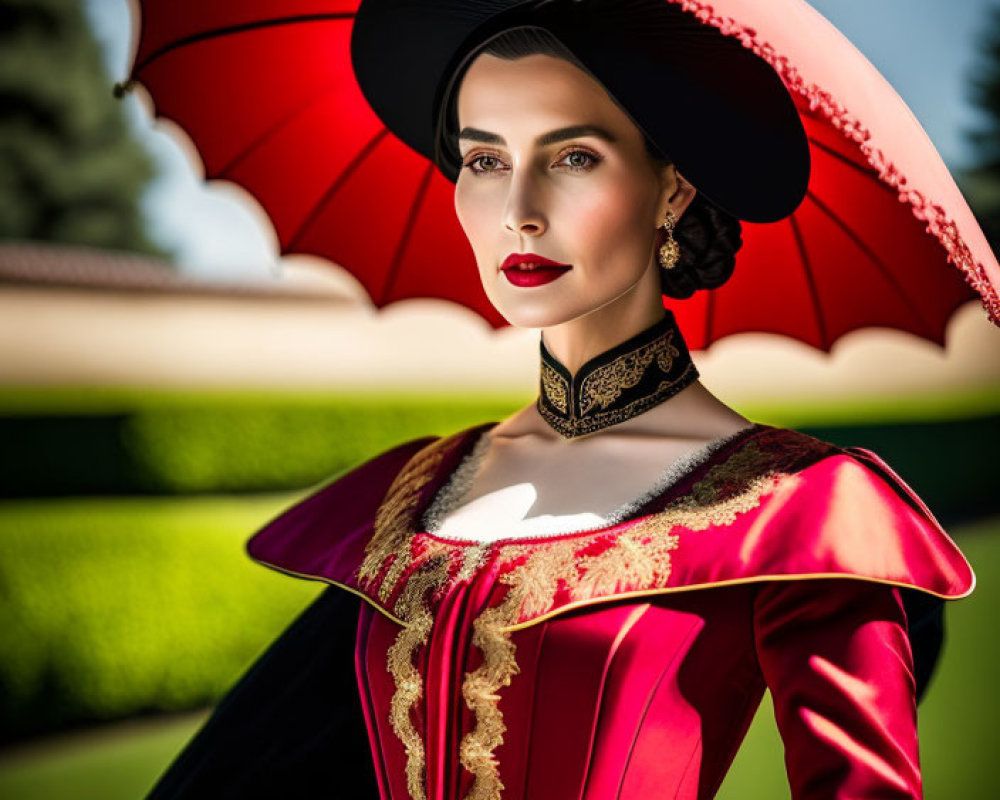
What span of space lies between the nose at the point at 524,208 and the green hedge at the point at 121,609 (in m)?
4.17

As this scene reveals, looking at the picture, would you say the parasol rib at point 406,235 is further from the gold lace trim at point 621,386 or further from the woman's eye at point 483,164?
the gold lace trim at point 621,386

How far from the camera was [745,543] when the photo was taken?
1.21 metres

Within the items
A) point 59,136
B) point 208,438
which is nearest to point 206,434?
point 208,438

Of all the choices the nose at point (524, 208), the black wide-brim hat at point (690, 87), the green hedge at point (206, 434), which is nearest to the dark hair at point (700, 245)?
the black wide-brim hat at point (690, 87)

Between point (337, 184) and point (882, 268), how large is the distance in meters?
0.92

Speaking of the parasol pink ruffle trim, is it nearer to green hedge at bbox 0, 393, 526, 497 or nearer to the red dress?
the red dress

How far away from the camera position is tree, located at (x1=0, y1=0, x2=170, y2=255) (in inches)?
579

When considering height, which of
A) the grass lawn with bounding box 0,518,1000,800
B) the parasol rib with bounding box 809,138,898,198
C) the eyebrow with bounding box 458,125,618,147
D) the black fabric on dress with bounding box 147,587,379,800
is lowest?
the grass lawn with bounding box 0,518,1000,800

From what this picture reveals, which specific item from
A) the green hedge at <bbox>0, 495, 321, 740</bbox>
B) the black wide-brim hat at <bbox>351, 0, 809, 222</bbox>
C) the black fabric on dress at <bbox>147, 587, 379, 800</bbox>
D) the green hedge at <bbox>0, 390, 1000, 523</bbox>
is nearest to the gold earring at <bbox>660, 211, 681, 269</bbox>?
the black wide-brim hat at <bbox>351, 0, 809, 222</bbox>

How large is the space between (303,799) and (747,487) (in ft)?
2.76

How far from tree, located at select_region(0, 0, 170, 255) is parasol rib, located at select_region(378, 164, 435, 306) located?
46.2 ft

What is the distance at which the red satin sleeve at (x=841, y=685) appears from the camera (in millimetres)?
1073

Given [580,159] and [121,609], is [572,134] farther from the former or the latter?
[121,609]

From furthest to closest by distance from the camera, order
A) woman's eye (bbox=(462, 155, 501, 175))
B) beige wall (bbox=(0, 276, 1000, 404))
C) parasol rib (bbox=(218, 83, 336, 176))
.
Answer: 1. beige wall (bbox=(0, 276, 1000, 404))
2. parasol rib (bbox=(218, 83, 336, 176))
3. woman's eye (bbox=(462, 155, 501, 175))
